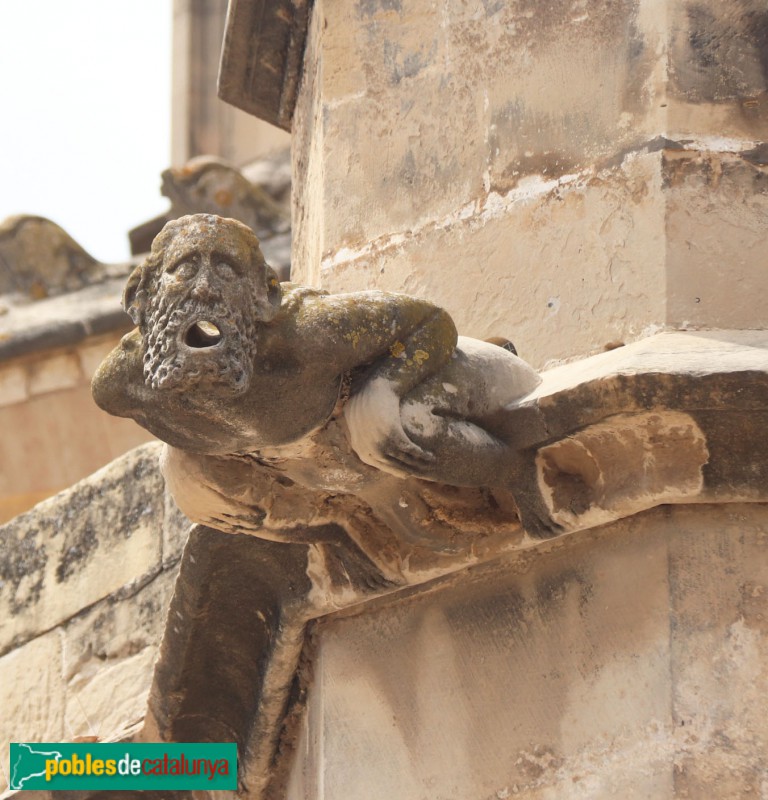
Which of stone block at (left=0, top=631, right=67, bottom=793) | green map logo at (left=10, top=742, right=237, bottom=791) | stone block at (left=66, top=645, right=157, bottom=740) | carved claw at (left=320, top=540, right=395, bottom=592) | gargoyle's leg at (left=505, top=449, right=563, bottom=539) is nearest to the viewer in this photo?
gargoyle's leg at (left=505, top=449, right=563, bottom=539)

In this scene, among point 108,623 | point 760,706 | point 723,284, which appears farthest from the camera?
point 108,623

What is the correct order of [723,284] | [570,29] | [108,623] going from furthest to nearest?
[108,623]
[570,29]
[723,284]

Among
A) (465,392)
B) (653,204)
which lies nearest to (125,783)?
(465,392)

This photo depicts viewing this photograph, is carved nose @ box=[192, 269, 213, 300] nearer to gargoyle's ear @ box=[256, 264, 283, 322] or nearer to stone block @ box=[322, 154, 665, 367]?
gargoyle's ear @ box=[256, 264, 283, 322]

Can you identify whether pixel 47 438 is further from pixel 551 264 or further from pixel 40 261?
pixel 551 264

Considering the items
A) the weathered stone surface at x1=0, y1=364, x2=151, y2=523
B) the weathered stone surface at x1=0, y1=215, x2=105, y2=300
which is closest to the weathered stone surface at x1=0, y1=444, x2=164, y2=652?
the weathered stone surface at x1=0, y1=364, x2=151, y2=523

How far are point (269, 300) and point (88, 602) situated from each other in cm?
189

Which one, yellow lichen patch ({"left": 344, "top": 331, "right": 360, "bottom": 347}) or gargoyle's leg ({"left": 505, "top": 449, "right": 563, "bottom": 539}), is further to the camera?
gargoyle's leg ({"left": 505, "top": 449, "right": 563, "bottom": 539})

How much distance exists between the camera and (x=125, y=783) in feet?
15.6

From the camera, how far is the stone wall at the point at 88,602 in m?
5.01

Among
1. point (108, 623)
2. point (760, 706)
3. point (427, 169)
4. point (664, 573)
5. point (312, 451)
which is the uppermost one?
point (427, 169)

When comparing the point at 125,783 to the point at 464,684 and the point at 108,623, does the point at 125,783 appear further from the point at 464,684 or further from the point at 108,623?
the point at 464,684

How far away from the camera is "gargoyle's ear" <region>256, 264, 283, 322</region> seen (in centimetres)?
354

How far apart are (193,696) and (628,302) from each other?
1.36 m
